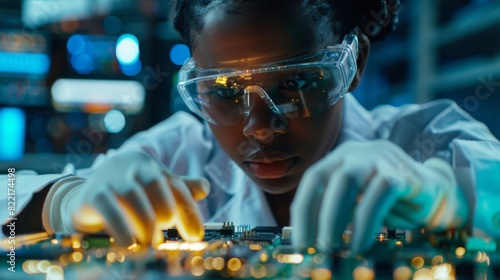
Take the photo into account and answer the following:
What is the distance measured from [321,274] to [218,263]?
→ 0.12m

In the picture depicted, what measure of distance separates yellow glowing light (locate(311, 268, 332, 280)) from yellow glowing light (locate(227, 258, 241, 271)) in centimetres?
9

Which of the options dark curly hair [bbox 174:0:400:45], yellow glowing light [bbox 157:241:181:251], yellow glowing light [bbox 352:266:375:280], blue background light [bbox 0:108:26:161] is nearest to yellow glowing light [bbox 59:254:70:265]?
yellow glowing light [bbox 157:241:181:251]

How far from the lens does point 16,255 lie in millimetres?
696

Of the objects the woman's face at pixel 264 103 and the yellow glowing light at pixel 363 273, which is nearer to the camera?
the yellow glowing light at pixel 363 273

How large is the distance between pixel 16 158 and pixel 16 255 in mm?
2816

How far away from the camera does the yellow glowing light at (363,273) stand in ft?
1.90

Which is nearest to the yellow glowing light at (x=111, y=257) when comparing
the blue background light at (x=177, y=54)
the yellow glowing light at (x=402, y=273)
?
the yellow glowing light at (x=402, y=273)

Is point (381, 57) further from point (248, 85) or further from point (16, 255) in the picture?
point (16, 255)

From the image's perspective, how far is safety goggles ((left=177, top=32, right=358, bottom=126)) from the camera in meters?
0.97

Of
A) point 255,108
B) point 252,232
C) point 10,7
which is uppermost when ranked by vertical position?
point 10,7

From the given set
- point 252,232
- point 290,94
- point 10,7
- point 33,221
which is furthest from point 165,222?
point 10,7

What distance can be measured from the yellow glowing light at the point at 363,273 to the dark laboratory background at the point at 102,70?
248cm

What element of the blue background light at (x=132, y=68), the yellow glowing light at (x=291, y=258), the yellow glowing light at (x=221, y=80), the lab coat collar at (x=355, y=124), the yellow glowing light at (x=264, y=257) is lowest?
the yellow glowing light at (x=291, y=258)

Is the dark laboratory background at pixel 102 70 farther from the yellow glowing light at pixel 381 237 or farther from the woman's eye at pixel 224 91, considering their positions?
the yellow glowing light at pixel 381 237
